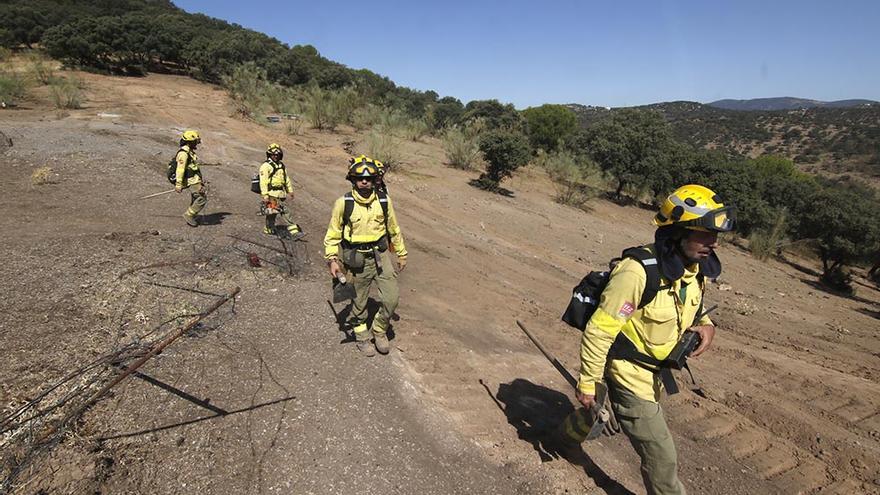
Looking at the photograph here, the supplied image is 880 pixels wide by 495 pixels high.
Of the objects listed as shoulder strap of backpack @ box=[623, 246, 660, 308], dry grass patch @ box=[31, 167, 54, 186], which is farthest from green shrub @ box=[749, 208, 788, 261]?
dry grass patch @ box=[31, 167, 54, 186]

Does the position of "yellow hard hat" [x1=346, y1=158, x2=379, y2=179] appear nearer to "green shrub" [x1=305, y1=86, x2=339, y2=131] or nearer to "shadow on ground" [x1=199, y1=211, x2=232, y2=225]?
"shadow on ground" [x1=199, y1=211, x2=232, y2=225]

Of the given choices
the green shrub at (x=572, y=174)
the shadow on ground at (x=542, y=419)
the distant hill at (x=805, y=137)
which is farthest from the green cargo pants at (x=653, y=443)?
the distant hill at (x=805, y=137)

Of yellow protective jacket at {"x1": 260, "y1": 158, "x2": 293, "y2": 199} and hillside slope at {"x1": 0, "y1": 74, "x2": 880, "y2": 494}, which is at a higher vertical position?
yellow protective jacket at {"x1": 260, "y1": 158, "x2": 293, "y2": 199}

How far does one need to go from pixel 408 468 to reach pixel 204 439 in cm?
149

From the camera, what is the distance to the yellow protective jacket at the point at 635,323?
2479mm

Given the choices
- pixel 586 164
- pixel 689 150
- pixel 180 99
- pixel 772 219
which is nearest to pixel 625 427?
pixel 586 164

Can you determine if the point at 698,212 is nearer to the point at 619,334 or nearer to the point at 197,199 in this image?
the point at 619,334

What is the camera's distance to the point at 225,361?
405cm

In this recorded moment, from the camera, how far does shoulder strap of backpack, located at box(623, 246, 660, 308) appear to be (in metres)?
2.46

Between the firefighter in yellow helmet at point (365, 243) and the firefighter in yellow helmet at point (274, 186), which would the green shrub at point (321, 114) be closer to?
the firefighter in yellow helmet at point (274, 186)

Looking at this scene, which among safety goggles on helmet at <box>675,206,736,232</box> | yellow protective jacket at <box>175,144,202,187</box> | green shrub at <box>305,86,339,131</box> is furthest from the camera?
green shrub at <box>305,86,339,131</box>

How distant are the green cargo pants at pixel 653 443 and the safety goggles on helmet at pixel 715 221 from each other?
3.56ft

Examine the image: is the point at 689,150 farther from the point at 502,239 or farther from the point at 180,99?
the point at 180,99

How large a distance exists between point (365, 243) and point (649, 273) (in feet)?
8.68
